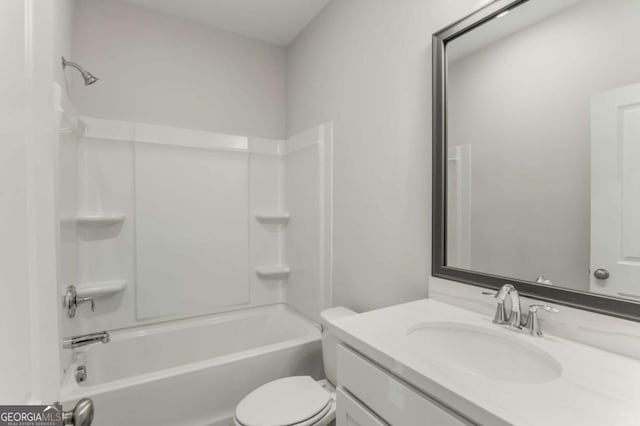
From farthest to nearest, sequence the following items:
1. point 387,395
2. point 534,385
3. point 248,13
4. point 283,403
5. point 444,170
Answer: point 248,13 → point 283,403 → point 444,170 → point 387,395 → point 534,385

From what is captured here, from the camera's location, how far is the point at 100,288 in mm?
1854

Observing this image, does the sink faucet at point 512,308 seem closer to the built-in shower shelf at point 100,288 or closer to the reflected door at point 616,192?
the reflected door at point 616,192

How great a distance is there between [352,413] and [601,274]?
82 centimetres

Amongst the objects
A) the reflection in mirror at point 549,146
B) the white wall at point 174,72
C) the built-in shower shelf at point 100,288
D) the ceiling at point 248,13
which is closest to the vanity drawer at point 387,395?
the reflection in mirror at point 549,146

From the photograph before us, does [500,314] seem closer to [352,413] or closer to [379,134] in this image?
[352,413]

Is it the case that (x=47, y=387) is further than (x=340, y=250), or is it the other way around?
(x=340, y=250)

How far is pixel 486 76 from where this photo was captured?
1.15 meters

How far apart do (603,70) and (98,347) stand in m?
2.61

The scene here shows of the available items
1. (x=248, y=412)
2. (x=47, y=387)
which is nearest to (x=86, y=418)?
(x=47, y=387)

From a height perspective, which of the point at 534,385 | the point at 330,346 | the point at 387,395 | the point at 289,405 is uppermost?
the point at 534,385

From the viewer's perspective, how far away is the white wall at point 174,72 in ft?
6.24

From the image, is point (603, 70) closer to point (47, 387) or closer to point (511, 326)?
point (511, 326)

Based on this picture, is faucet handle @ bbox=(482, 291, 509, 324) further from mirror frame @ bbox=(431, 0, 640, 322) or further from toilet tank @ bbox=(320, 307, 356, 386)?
toilet tank @ bbox=(320, 307, 356, 386)

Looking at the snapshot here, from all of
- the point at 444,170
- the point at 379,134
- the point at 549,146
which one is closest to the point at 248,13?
the point at 379,134
